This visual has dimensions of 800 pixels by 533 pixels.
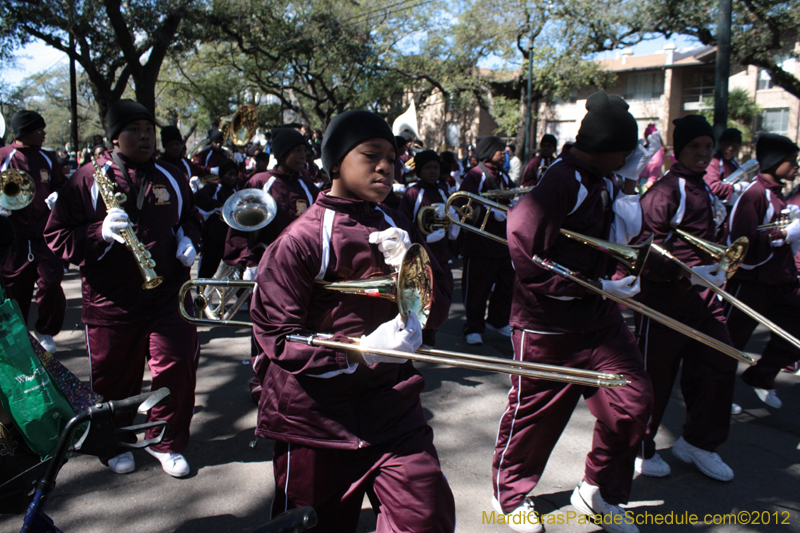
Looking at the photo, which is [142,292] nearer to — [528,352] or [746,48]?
[528,352]

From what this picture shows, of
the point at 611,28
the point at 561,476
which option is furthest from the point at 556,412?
the point at 611,28

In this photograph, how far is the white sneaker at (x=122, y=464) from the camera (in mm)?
3635

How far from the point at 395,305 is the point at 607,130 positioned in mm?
1478

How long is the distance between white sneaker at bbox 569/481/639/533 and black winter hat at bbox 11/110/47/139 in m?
5.74

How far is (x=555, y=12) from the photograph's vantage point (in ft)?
76.7

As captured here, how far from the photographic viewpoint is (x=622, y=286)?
2.89 m

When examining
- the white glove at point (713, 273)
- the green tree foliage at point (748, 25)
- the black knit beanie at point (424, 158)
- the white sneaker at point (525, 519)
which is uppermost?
the green tree foliage at point (748, 25)

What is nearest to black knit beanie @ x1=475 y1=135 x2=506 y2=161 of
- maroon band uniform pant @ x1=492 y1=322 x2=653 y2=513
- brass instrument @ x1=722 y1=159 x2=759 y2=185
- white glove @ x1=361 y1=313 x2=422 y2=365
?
brass instrument @ x1=722 y1=159 x2=759 y2=185

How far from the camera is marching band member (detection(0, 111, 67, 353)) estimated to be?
5500mm

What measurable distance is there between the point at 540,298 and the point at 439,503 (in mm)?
1301

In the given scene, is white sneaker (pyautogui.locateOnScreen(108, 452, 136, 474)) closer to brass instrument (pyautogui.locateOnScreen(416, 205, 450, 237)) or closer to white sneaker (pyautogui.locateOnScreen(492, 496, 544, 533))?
white sneaker (pyautogui.locateOnScreen(492, 496, 544, 533))

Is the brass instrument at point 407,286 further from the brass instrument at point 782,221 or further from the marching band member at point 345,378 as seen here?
the brass instrument at point 782,221

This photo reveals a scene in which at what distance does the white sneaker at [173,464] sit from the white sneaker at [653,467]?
2704mm

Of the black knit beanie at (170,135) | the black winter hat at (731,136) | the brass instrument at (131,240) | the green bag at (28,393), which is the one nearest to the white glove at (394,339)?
the green bag at (28,393)
